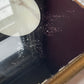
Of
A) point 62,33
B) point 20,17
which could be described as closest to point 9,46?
point 20,17

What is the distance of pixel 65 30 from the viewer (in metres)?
0.82

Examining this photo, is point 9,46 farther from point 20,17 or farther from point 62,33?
point 62,33

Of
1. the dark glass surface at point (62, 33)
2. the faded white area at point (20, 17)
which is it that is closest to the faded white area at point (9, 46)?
the faded white area at point (20, 17)

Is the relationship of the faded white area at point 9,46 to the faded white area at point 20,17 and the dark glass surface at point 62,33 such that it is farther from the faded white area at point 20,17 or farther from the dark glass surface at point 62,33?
the dark glass surface at point 62,33

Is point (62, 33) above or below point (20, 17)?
below

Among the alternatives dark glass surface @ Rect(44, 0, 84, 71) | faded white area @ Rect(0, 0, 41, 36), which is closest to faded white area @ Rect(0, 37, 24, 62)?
faded white area @ Rect(0, 0, 41, 36)

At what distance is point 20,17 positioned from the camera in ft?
2.79

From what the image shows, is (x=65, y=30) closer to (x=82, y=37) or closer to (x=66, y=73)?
(x=82, y=37)

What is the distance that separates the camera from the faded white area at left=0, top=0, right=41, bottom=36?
0.82m

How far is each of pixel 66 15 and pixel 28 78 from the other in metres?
0.34

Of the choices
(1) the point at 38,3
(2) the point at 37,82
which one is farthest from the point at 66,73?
(1) the point at 38,3

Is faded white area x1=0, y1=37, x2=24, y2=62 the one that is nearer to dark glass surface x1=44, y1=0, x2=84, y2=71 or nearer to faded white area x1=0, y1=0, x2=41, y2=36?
faded white area x1=0, y1=0, x2=41, y2=36

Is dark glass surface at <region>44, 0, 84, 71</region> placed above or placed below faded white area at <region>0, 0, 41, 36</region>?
below

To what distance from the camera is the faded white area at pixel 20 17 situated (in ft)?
2.69
